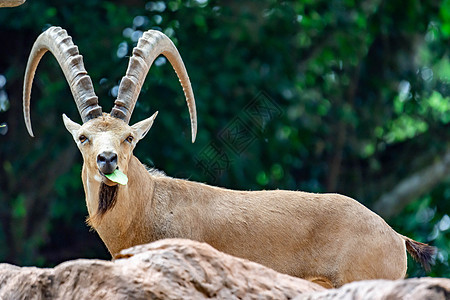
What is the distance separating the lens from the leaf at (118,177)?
292 inches

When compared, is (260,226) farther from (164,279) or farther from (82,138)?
(164,279)

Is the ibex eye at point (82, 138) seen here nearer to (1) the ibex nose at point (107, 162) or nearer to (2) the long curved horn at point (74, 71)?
(2) the long curved horn at point (74, 71)

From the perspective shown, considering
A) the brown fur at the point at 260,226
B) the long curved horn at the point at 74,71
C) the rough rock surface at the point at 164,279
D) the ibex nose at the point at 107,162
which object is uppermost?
the rough rock surface at the point at 164,279

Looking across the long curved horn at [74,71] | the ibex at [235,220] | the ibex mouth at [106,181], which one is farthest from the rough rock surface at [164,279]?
the long curved horn at [74,71]

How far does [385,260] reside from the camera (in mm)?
7895

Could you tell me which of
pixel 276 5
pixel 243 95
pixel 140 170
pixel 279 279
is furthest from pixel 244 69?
pixel 279 279

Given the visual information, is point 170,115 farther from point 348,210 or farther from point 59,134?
point 348,210

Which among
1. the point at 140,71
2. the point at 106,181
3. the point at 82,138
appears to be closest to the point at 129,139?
the point at 82,138

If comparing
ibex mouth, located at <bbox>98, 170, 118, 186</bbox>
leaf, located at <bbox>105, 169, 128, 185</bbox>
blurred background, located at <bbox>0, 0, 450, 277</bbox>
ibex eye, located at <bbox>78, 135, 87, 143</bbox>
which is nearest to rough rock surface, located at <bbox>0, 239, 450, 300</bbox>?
leaf, located at <bbox>105, 169, 128, 185</bbox>

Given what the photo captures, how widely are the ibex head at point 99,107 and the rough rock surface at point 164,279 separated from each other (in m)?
2.29

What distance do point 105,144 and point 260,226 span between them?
179 cm

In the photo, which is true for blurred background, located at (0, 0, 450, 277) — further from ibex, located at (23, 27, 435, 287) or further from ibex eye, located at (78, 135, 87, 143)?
ibex eye, located at (78, 135, 87, 143)

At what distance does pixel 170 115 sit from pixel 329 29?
523 cm

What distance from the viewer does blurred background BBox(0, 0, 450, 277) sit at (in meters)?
16.0
